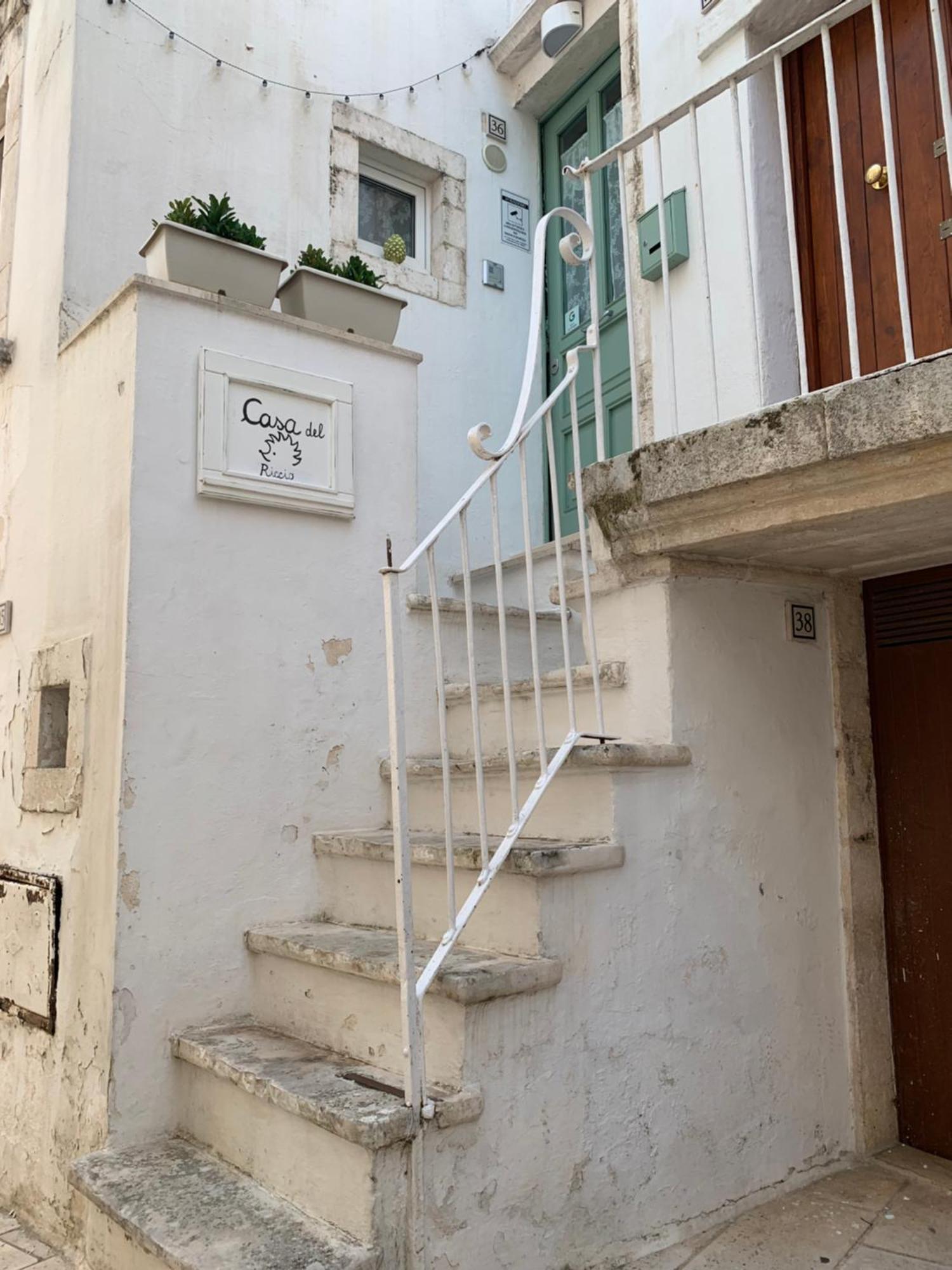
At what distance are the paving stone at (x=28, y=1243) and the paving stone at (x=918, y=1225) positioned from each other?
2.12m

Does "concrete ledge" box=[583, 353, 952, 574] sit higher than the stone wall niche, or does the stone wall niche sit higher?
"concrete ledge" box=[583, 353, 952, 574]

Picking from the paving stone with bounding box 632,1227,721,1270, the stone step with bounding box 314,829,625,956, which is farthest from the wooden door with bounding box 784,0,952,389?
the paving stone with bounding box 632,1227,721,1270

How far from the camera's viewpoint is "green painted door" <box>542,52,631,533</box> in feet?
15.8

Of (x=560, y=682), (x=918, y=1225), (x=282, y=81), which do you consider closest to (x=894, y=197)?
(x=560, y=682)

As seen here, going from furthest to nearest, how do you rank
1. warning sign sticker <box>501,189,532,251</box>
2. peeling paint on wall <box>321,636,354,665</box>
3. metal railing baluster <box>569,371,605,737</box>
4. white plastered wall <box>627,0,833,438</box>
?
warning sign sticker <box>501,189,532,251</box> → white plastered wall <box>627,0,833,438</box> → peeling paint on wall <box>321,636,354,665</box> → metal railing baluster <box>569,371,605,737</box>

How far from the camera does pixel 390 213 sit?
498 centimetres

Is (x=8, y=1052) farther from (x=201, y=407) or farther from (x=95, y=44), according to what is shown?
(x=95, y=44)

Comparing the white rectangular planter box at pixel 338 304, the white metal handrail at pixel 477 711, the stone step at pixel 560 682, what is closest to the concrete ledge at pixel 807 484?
the white metal handrail at pixel 477 711

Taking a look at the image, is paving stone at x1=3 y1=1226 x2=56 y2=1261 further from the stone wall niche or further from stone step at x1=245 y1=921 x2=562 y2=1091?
→ the stone wall niche

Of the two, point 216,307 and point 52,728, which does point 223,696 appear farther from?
point 216,307

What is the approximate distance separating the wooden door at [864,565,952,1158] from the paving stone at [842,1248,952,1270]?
0.63 m

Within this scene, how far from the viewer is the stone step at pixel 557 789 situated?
2.47 meters

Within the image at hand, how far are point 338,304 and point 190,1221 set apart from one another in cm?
263

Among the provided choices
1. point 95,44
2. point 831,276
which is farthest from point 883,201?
point 95,44
